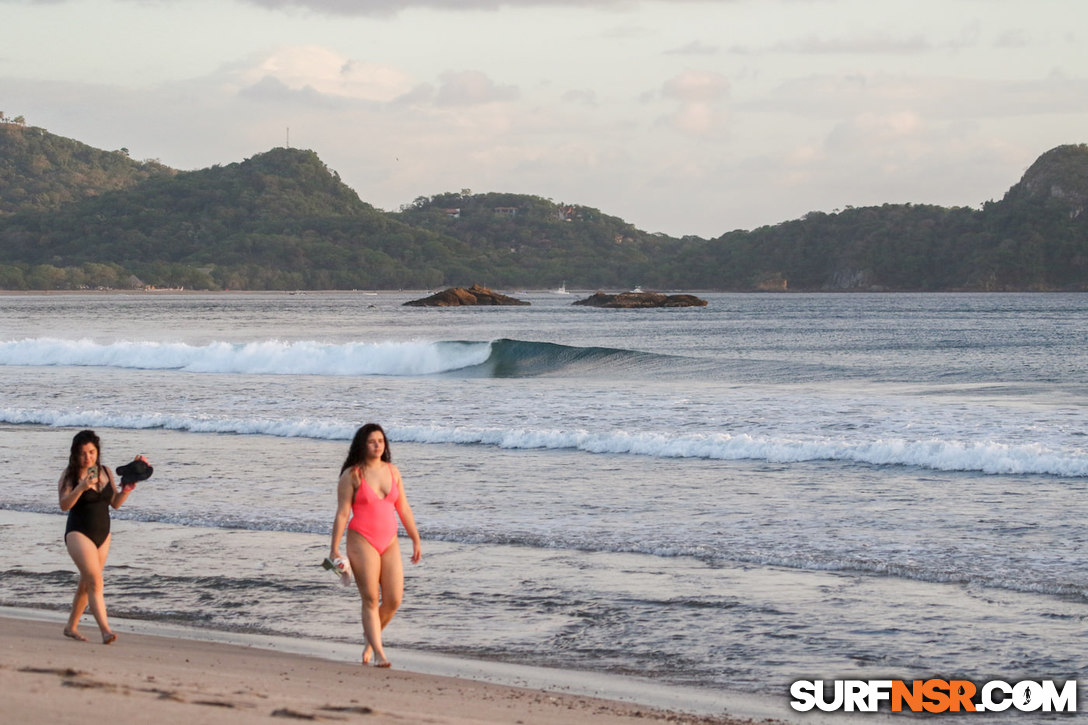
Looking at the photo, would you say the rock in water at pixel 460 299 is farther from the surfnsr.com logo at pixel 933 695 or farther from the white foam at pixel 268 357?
the surfnsr.com logo at pixel 933 695

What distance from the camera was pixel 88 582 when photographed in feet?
23.4

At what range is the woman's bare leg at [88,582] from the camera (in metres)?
7.05

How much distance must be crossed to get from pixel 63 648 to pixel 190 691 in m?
1.61

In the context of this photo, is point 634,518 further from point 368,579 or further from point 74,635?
point 74,635

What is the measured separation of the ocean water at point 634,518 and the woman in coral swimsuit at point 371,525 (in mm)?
699

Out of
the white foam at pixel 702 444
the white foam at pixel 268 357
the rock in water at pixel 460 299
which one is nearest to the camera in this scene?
the white foam at pixel 702 444

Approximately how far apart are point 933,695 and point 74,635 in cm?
508

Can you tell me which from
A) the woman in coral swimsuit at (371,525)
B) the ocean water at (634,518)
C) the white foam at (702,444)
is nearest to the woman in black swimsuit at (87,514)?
the ocean water at (634,518)

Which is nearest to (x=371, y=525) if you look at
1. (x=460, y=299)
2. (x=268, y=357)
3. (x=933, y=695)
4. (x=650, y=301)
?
(x=933, y=695)

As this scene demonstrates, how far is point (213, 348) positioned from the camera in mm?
42250

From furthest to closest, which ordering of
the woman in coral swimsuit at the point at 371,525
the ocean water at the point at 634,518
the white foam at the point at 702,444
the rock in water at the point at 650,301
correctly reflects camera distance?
the rock in water at the point at 650,301
the white foam at the point at 702,444
the ocean water at the point at 634,518
the woman in coral swimsuit at the point at 371,525

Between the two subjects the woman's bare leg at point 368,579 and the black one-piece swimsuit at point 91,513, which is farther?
the black one-piece swimsuit at point 91,513

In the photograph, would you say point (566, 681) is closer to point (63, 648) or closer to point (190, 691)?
point (190, 691)

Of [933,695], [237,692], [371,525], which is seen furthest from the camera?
[371,525]
